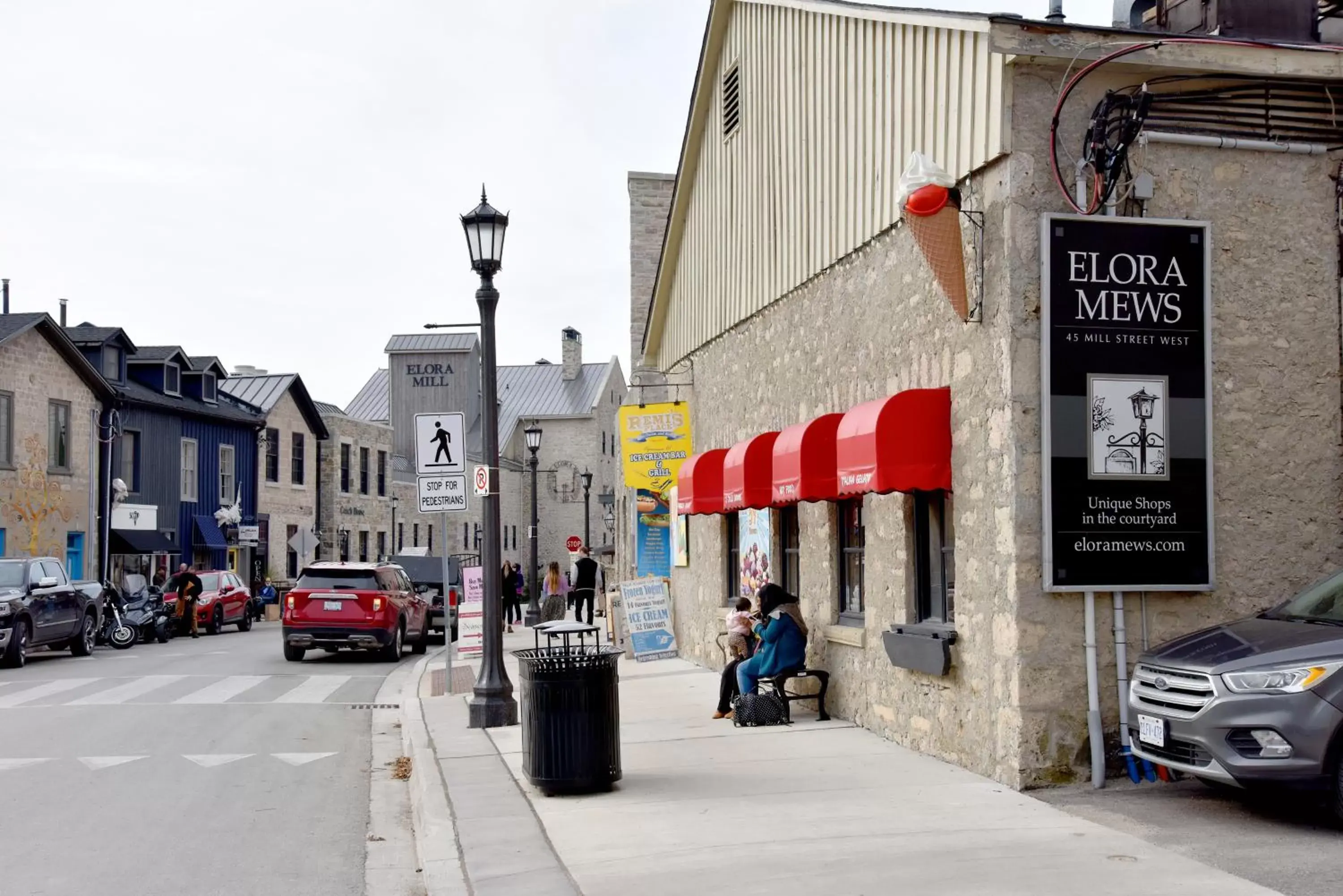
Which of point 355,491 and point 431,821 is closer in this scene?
point 431,821

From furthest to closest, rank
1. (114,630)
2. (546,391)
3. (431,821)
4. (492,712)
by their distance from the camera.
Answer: (546,391), (114,630), (492,712), (431,821)

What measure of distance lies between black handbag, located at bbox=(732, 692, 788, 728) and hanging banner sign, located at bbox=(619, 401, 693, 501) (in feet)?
25.2

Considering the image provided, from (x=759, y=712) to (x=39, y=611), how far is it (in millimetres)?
15479

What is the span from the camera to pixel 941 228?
9492 millimetres

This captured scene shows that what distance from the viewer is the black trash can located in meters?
9.10

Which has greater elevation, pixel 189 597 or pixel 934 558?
pixel 934 558

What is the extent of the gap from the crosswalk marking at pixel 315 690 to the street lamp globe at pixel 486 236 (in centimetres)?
632

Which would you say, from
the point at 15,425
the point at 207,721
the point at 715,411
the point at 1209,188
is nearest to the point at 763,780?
the point at 1209,188

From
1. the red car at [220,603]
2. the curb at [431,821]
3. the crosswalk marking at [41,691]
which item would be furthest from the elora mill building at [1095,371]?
the red car at [220,603]

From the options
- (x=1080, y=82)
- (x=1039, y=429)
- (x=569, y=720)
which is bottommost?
(x=569, y=720)

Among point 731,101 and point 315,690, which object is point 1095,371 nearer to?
point 731,101

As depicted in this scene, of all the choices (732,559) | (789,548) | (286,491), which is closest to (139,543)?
(286,491)

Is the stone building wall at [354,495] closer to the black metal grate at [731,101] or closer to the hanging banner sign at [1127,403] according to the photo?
the black metal grate at [731,101]

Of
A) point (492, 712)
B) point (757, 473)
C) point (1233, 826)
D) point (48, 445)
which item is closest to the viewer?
point (1233, 826)
